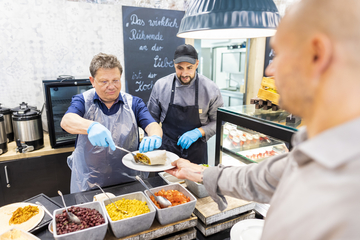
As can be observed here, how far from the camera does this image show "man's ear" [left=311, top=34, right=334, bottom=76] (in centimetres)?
46

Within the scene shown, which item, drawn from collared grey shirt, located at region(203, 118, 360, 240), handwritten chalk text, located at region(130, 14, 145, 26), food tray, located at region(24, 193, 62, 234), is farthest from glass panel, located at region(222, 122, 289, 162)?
handwritten chalk text, located at region(130, 14, 145, 26)

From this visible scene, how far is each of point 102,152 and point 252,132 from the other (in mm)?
1423

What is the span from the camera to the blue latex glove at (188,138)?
2914 mm

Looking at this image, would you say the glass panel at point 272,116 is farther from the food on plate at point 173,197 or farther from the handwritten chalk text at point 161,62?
the handwritten chalk text at point 161,62

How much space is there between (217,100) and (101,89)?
61.9 inches

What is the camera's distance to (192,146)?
10.3ft

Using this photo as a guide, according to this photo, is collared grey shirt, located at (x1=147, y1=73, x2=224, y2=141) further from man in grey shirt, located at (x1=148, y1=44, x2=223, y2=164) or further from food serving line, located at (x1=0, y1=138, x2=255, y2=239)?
food serving line, located at (x1=0, y1=138, x2=255, y2=239)

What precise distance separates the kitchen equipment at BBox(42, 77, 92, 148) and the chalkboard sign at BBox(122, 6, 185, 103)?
0.90 meters

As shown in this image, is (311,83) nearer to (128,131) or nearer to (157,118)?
(128,131)

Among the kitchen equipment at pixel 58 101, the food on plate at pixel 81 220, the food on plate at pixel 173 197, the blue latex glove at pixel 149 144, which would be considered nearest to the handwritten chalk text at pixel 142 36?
the kitchen equipment at pixel 58 101

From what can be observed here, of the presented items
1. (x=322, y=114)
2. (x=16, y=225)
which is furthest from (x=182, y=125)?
(x=322, y=114)

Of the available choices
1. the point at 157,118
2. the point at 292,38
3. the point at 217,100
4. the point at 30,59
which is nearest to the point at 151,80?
the point at 157,118

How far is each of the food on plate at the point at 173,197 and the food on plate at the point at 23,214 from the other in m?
0.75

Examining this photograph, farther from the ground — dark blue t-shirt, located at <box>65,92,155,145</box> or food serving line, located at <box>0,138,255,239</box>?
dark blue t-shirt, located at <box>65,92,155,145</box>
